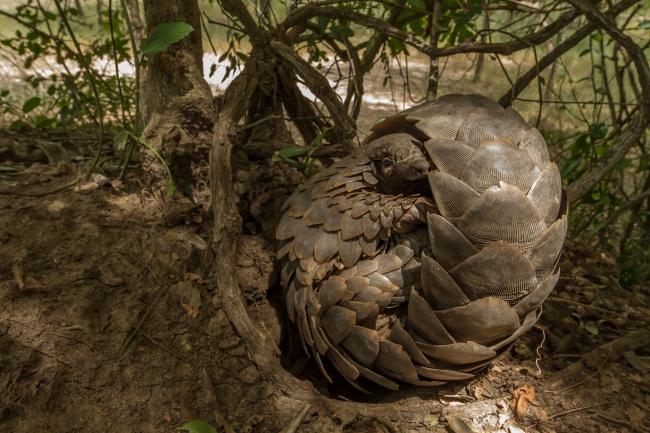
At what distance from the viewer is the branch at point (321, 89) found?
85.0 inches

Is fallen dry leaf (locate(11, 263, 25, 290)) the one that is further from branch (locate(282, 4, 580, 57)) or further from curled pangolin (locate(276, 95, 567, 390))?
branch (locate(282, 4, 580, 57))

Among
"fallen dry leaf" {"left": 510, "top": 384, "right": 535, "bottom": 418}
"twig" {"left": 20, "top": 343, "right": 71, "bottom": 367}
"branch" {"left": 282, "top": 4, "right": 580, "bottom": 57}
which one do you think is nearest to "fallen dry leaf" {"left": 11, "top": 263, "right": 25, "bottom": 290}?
"twig" {"left": 20, "top": 343, "right": 71, "bottom": 367}

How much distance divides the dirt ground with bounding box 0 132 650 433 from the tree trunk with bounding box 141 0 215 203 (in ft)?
0.47

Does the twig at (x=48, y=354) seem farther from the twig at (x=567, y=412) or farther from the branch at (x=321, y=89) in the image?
the twig at (x=567, y=412)

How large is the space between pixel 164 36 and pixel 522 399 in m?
1.73

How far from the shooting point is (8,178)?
236 cm

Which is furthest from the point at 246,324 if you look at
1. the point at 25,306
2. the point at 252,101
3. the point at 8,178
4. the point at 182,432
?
the point at 8,178

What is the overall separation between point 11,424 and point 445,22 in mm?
2879

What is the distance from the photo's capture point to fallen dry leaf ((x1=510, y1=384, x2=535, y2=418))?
162 cm

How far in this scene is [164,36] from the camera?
1652mm

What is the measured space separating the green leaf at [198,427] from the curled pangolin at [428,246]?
469mm

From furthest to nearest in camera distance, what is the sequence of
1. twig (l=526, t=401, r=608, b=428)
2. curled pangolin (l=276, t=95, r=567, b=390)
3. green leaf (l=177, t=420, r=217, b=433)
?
1. twig (l=526, t=401, r=608, b=428)
2. curled pangolin (l=276, t=95, r=567, b=390)
3. green leaf (l=177, t=420, r=217, b=433)

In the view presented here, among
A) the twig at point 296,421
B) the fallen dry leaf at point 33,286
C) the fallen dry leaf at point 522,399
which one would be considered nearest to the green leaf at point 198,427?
the twig at point 296,421

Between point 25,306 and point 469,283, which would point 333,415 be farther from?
point 25,306
